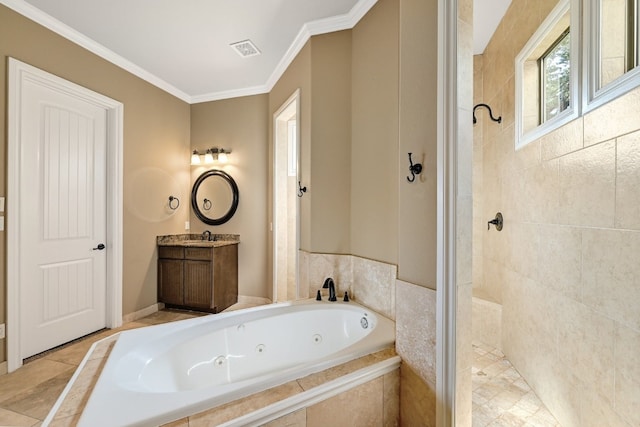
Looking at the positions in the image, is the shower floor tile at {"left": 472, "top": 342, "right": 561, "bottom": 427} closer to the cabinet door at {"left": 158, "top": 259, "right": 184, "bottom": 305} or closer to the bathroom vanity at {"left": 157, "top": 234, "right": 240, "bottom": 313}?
the bathroom vanity at {"left": 157, "top": 234, "right": 240, "bottom": 313}

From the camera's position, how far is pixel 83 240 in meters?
2.64

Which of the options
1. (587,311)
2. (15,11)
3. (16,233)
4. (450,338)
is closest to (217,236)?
(16,233)

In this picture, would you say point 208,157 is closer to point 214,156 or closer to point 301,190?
point 214,156

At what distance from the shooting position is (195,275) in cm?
324

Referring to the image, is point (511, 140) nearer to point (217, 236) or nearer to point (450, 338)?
point (450, 338)

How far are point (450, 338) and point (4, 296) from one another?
2.93m

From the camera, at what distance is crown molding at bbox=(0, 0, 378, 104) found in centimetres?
214

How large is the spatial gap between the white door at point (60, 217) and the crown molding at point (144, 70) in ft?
1.63

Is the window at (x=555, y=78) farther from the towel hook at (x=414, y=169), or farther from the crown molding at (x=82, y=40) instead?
the crown molding at (x=82, y=40)

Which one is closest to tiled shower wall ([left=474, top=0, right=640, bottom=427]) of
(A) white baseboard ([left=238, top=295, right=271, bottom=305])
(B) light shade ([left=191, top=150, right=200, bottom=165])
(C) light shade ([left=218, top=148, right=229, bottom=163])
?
(A) white baseboard ([left=238, top=295, right=271, bottom=305])

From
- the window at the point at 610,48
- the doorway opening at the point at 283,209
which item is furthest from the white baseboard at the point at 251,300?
the window at the point at 610,48

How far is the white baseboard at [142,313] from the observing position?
302cm

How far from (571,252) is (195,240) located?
12.2 ft

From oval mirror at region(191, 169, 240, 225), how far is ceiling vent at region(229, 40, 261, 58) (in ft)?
4.79
